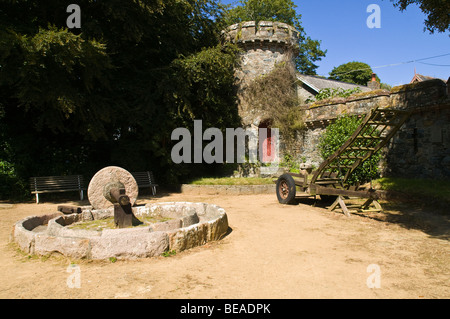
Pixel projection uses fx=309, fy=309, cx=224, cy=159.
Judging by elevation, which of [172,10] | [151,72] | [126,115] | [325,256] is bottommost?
[325,256]

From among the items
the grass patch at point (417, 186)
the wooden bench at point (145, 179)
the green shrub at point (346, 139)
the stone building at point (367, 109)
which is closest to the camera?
the grass patch at point (417, 186)

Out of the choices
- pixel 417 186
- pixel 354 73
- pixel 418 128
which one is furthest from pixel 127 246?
pixel 354 73

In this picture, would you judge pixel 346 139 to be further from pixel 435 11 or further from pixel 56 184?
pixel 56 184

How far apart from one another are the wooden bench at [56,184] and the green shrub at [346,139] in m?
9.77

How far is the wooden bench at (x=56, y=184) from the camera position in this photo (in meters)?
10.4

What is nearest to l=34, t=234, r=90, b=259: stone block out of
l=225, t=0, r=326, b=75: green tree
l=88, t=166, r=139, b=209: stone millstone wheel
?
l=88, t=166, r=139, b=209: stone millstone wheel

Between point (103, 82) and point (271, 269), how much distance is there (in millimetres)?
9784

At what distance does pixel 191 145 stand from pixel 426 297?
12371mm

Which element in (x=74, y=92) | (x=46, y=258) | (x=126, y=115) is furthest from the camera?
(x=126, y=115)

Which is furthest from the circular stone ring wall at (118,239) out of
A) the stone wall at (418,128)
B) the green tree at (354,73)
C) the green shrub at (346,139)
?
the green tree at (354,73)

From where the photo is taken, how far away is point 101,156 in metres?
13.6

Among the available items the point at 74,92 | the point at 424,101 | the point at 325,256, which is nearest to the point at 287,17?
the point at 424,101

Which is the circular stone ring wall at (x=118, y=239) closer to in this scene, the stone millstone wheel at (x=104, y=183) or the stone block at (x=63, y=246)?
the stone block at (x=63, y=246)

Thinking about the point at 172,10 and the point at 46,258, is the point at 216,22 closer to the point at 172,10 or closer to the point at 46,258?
the point at 172,10
